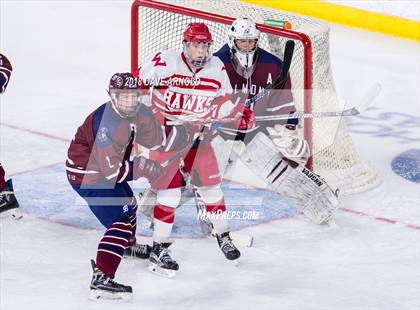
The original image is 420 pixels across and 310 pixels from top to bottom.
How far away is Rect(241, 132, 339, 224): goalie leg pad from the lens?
564 centimetres

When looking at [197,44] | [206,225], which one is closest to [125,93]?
[197,44]

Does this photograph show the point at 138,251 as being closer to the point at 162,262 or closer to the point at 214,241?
the point at 162,262

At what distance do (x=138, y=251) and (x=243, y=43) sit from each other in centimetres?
115

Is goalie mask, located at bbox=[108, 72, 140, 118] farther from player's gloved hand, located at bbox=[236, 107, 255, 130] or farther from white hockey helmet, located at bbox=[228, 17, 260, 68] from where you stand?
white hockey helmet, located at bbox=[228, 17, 260, 68]

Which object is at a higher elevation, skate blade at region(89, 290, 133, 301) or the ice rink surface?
skate blade at region(89, 290, 133, 301)

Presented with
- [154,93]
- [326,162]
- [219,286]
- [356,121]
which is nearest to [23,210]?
[154,93]

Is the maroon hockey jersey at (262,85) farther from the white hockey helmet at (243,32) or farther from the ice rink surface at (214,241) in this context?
the ice rink surface at (214,241)

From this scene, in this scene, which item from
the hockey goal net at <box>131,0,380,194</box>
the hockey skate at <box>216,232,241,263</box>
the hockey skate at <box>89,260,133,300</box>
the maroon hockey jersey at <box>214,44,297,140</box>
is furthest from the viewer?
the hockey goal net at <box>131,0,380,194</box>

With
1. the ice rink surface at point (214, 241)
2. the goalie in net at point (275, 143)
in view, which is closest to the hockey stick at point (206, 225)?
the ice rink surface at point (214, 241)

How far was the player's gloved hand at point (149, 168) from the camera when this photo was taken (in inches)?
191

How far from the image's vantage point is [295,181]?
5.67 meters

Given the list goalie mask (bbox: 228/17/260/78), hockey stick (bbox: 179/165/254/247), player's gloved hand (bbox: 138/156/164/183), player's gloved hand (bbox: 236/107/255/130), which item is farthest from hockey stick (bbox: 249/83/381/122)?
player's gloved hand (bbox: 138/156/164/183)

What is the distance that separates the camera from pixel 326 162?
6.18m

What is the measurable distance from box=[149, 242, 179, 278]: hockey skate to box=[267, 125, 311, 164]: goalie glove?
915 mm
